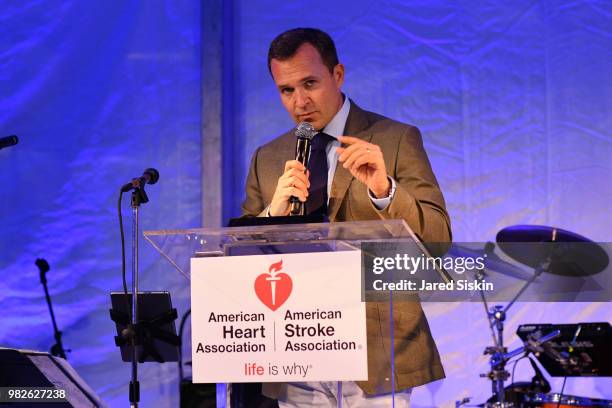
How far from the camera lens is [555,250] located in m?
4.12

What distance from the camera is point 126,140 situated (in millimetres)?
5133

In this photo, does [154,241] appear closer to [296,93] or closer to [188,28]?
[296,93]

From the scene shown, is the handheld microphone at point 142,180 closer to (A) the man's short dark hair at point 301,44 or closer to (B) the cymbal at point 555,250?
(A) the man's short dark hair at point 301,44

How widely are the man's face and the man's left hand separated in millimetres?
1036

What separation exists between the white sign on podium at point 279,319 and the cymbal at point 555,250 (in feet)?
7.10

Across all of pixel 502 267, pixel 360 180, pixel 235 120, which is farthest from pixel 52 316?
pixel 360 180

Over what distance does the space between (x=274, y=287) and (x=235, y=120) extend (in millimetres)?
3004

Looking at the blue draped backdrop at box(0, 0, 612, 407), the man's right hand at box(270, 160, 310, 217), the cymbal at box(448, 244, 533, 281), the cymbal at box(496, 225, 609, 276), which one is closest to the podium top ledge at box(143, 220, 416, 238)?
the man's right hand at box(270, 160, 310, 217)

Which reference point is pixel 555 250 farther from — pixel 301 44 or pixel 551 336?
pixel 301 44

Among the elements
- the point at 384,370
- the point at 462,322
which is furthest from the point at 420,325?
the point at 462,322

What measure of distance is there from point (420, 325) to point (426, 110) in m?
2.71

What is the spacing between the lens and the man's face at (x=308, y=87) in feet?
11.8

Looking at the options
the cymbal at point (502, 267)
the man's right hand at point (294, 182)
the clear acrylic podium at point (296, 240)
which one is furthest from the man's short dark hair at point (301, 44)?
the clear acrylic podium at point (296, 240)

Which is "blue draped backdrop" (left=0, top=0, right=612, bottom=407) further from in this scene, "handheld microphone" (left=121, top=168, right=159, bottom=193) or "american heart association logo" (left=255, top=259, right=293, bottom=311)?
"american heart association logo" (left=255, top=259, right=293, bottom=311)
